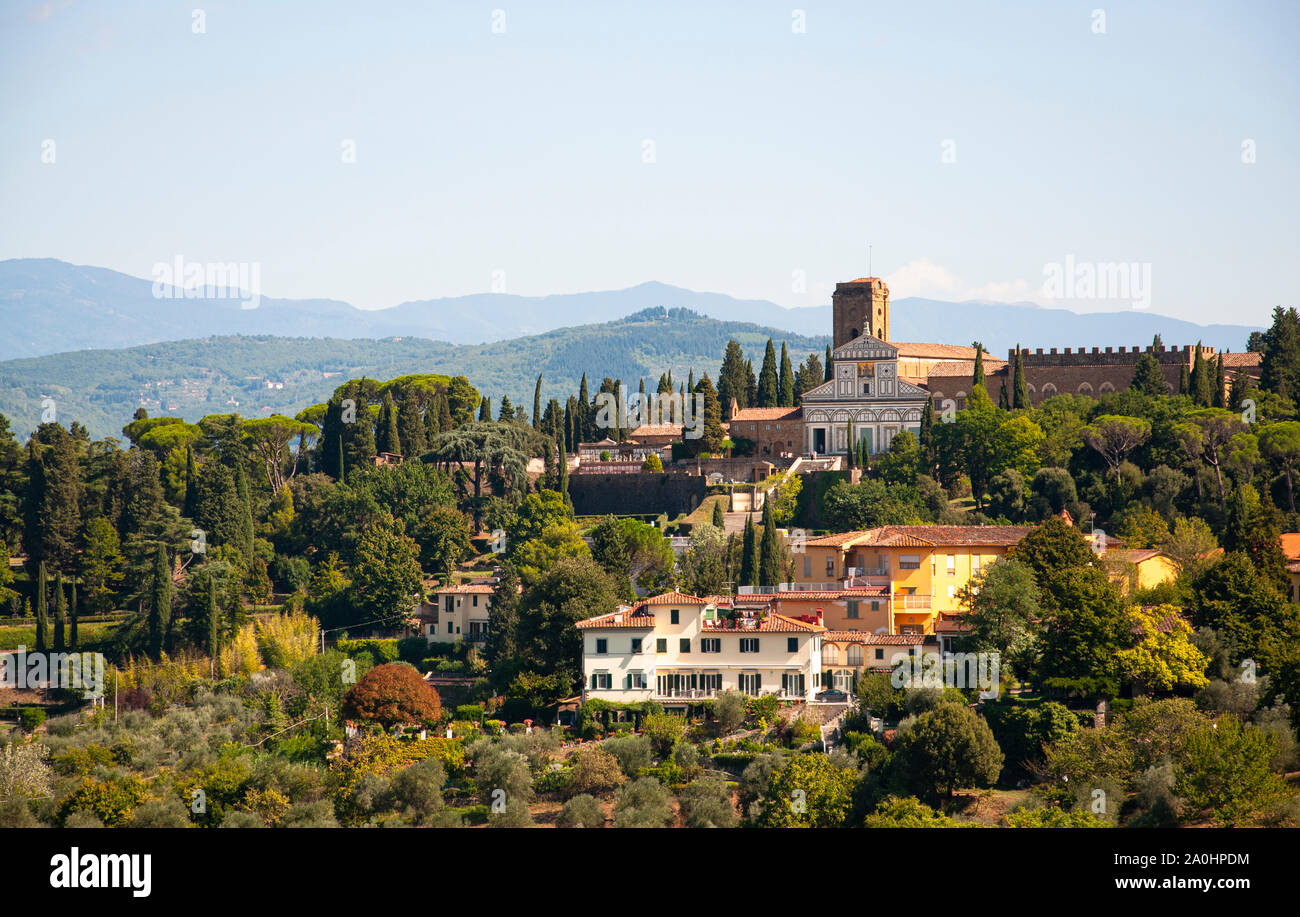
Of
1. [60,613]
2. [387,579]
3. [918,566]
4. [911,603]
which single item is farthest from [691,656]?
[60,613]

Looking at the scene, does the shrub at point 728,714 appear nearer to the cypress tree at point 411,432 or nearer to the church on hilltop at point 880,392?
the cypress tree at point 411,432

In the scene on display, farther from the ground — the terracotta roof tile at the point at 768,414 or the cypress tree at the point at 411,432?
the terracotta roof tile at the point at 768,414

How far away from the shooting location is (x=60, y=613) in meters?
61.1

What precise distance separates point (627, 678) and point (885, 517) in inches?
819

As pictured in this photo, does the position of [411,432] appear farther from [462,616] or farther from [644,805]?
[644,805]

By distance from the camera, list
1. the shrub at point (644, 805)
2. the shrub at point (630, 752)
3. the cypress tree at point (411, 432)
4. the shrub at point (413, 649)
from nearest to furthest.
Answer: the shrub at point (644, 805)
the shrub at point (630, 752)
the shrub at point (413, 649)
the cypress tree at point (411, 432)

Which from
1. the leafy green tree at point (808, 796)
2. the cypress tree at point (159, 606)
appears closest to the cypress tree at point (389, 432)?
the cypress tree at point (159, 606)

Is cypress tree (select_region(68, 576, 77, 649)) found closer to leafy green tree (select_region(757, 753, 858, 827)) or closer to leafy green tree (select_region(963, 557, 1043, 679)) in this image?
leafy green tree (select_region(757, 753, 858, 827))

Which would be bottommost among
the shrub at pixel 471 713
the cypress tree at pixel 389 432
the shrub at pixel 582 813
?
the shrub at pixel 582 813

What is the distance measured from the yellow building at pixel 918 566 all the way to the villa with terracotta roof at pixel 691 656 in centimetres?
468

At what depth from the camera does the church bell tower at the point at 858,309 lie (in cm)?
9925

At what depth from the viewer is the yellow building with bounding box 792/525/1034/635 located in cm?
5131

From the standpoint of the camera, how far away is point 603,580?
50.5 metres
